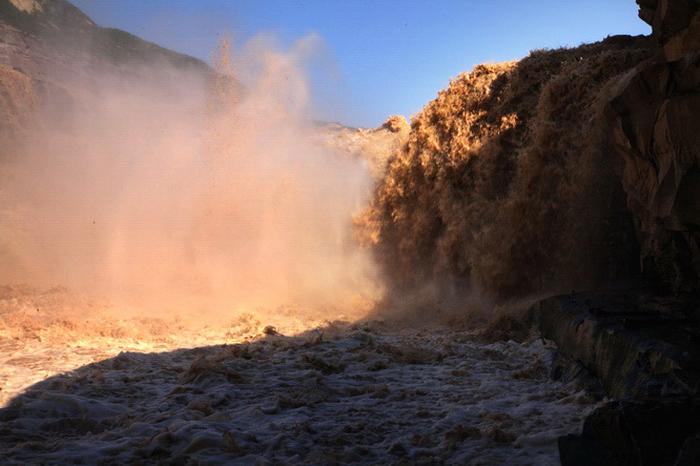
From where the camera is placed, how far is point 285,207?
42.4ft

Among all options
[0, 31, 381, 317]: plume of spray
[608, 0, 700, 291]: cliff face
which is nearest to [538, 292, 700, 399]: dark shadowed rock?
[608, 0, 700, 291]: cliff face

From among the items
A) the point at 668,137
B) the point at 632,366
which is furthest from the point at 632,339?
the point at 668,137

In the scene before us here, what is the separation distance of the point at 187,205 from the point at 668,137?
10.5 m

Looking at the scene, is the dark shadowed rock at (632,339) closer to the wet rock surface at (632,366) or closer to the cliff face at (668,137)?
the wet rock surface at (632,366)

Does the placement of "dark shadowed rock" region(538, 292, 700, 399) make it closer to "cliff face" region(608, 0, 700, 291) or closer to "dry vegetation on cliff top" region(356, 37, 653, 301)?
"cliff face" region(608, 0, 700, 291)

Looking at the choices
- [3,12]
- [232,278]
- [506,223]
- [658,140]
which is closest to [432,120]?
[506,223]

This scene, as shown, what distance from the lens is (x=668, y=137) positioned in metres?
4.72

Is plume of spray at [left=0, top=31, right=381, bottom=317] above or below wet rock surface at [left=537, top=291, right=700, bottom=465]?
above

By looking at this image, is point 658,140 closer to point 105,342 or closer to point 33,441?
point 33,441

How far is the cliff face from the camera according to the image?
4559mm

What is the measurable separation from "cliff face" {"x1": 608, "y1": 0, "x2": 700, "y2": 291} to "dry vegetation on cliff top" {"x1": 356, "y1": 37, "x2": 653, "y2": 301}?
1555 mm

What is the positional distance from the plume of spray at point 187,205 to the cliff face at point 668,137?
5.86 metres

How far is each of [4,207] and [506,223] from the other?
10.7 m

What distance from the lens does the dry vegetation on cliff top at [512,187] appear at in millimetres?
7691
